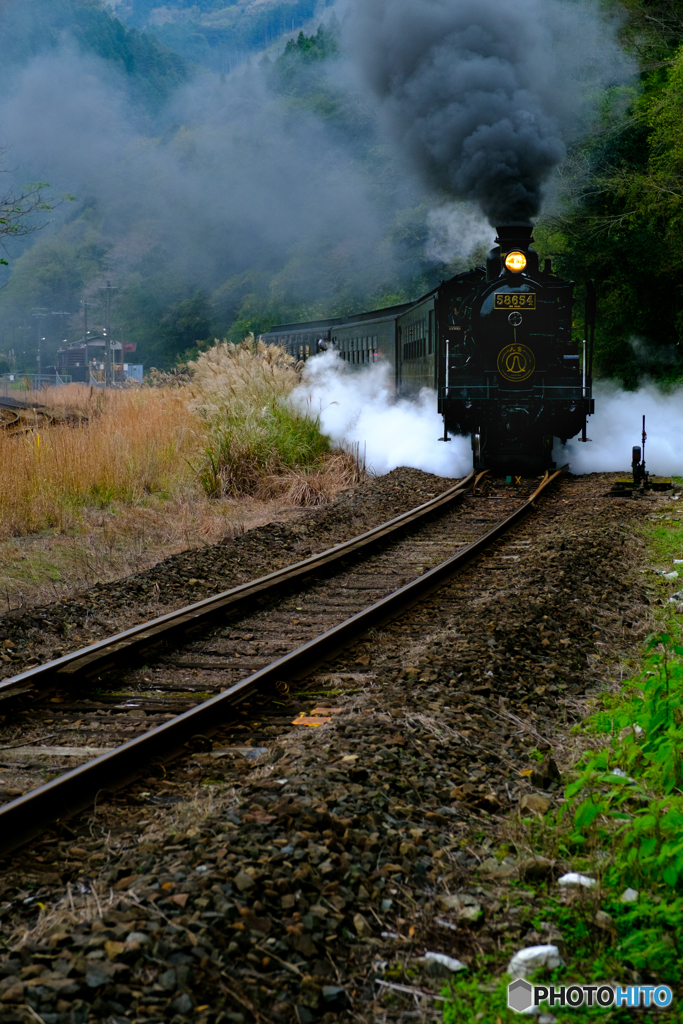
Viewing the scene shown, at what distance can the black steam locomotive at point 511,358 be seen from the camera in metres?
13.8

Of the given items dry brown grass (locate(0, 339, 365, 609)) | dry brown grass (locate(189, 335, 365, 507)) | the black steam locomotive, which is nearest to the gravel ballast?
dry brown grass (locate(0, 339, 365, 609))

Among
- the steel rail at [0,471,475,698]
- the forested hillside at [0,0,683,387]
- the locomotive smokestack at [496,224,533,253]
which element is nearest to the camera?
the steel rail at [0,471,475,698]

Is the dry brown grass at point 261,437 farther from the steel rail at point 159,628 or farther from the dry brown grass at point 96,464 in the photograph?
the steel rail at point 159,628

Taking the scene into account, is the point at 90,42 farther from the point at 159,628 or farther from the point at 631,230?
the point at 159,628

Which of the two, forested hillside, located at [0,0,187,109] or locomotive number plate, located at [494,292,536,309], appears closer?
locomotive number plate, located at [494,292,536,309]

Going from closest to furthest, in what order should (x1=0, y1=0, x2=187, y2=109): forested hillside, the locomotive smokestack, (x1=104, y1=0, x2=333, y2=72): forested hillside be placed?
the locomotive smokestack, (x1=0, y1=0, x2=187, y2=109): forested hillside, (x1=104, y1=0, x2=333, y2=72): forested hillside

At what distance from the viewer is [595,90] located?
26297 millimetres

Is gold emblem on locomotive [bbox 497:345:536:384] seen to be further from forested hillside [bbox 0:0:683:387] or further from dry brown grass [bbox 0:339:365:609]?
forested hillside [bbox 0:0:683:387]

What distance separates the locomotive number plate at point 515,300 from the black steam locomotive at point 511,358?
1 centimetres

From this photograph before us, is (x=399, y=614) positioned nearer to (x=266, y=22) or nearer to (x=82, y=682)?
(x=82, y=682)

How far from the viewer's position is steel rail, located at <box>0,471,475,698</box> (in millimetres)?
5066

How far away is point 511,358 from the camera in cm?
1395

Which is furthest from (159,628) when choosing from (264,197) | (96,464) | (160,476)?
(264,197)

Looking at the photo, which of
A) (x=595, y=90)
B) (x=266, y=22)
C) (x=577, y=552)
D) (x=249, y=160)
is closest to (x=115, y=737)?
(x=577, y=552)
